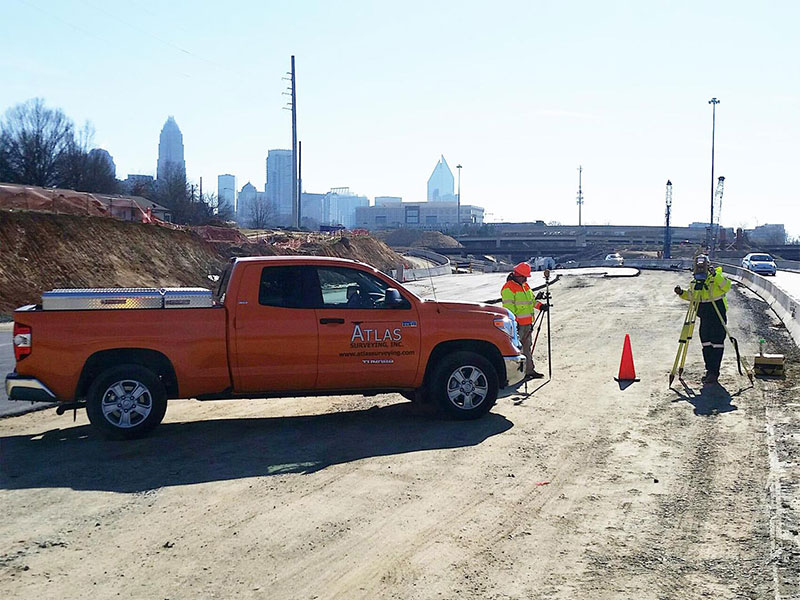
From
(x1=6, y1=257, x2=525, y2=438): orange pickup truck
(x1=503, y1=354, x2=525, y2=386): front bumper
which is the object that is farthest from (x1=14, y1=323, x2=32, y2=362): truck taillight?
(x1=503, y1=354, x2=525, y2=386): front bumper

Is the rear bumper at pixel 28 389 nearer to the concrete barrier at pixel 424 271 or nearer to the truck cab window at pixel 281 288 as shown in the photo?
the truck cab window at pixel 281 288

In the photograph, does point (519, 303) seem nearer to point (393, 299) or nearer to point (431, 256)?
point (393, 299)

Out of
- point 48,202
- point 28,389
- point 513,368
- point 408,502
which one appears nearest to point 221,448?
point 28,389

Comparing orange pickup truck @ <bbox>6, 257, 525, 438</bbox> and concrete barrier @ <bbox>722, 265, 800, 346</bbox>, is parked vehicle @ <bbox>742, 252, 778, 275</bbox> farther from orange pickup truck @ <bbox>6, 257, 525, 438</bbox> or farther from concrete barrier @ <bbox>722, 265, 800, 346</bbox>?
orange pickup truck @ <bbox>6, 257, 525, 438</bbox>

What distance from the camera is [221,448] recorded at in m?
8.84

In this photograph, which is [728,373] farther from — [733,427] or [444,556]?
[444,556]

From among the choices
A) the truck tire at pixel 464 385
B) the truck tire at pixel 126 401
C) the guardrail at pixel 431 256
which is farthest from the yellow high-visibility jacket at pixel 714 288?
the guardrail at pixel 431 256

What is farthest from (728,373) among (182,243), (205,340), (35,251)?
(182,243)

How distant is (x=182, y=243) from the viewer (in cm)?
4572

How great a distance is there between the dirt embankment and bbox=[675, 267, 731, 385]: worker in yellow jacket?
83.2 ft

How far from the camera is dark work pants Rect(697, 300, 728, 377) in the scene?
12.7 metres

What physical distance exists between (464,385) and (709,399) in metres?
3.91

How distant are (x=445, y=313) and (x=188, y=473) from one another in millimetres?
3816

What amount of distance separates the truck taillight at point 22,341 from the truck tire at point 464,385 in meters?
4.65
